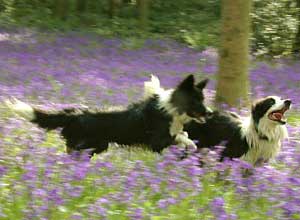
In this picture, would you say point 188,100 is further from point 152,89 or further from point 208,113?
point 152,89

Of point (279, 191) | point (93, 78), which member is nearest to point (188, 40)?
point (93, 78)

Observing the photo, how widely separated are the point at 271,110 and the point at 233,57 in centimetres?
427

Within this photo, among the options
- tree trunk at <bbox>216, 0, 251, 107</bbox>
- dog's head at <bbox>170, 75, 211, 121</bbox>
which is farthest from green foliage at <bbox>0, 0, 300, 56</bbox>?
dog's head at <bbox>170, 75, 211, 121</bbox>

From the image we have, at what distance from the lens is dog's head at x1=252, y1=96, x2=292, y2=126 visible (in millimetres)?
6457

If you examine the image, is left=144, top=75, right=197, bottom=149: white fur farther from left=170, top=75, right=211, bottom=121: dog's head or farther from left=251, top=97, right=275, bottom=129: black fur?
left=251, top=97, right=275, bottom=129: black fur

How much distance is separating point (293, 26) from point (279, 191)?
21319 mm

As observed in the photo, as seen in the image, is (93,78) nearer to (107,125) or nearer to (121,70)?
(121,70)

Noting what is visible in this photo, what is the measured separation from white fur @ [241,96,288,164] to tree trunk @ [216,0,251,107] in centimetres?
385

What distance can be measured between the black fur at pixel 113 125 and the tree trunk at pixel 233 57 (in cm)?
384

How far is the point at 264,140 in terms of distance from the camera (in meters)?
6.70

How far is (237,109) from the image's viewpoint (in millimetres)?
10375

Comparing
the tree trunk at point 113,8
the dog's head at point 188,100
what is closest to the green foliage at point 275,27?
the tree trunk at point 113,8

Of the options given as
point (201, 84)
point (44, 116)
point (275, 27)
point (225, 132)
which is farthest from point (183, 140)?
point (275, 27)

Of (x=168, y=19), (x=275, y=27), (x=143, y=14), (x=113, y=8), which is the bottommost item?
(x=168, y=19)
